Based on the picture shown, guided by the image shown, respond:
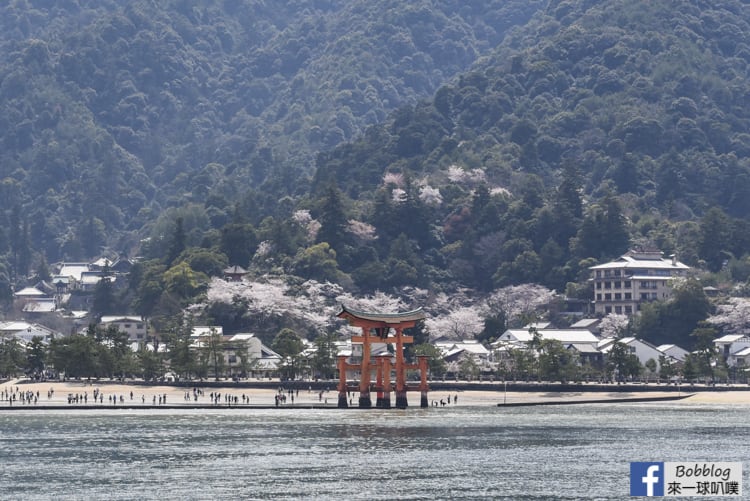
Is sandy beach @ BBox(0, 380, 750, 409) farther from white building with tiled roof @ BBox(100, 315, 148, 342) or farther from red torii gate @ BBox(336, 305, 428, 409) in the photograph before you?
white building with tiled roof @ BBox(100, 315, 148, 342)

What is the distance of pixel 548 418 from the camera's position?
101m

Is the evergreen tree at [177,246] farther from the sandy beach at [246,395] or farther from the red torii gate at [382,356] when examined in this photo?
the red torii gate at [382,356]

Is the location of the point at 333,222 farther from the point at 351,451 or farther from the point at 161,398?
the point at 351,451

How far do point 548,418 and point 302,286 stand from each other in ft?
229

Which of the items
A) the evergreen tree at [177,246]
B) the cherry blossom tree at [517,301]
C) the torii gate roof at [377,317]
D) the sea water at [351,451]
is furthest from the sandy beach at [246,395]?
the evergreen tree at [177,246]

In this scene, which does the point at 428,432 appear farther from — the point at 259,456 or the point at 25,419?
the point at 25,419

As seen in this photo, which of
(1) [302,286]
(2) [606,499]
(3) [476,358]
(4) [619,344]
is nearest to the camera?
(2) [606,499]

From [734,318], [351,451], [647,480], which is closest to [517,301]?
[734,318]

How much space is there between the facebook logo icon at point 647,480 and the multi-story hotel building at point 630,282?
97.6 metres

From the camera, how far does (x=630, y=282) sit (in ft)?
536

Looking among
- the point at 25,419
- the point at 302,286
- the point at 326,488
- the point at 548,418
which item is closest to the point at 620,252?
the point at 302,286

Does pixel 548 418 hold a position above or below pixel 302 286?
below

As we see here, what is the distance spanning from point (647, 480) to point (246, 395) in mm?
66423

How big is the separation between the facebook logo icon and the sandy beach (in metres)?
48.8
